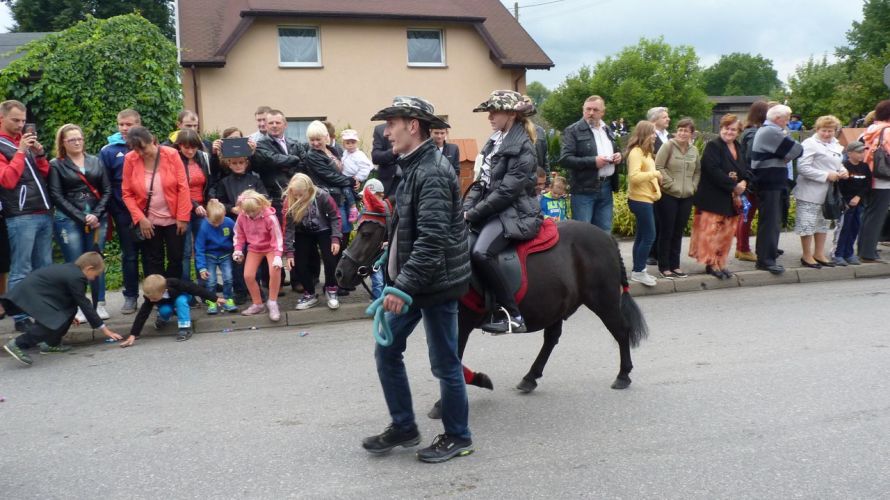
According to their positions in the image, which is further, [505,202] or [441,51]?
[441,51]

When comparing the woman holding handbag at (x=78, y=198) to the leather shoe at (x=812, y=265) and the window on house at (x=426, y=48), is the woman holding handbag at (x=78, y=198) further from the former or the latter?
the window on house at (x=426, y=48)

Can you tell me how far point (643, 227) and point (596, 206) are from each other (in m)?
0.72

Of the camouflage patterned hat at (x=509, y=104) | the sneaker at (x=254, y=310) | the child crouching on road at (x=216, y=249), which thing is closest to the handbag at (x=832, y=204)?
the camouflage patterned hat at (x=509, y=104)

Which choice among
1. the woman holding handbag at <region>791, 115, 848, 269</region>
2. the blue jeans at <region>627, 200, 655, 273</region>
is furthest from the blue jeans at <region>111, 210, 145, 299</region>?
the woman holding handbag at <region>791, 115, 848, 269</region>

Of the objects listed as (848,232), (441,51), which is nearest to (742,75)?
(441,51)

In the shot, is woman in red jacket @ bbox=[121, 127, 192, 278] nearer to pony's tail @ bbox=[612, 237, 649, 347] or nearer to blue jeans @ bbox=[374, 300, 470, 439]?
blue jeans @ bbox=[374, 300, 470, 439]

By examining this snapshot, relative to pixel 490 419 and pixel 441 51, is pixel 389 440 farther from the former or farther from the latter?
pixel 441 51

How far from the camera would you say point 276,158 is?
8742 mm

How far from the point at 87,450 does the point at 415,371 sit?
2553mm

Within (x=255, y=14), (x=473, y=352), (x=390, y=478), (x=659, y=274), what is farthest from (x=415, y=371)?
(x=255, y=14)

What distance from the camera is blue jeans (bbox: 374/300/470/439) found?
437 centimetres

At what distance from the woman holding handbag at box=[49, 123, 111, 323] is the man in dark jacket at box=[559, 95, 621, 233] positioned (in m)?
5.47

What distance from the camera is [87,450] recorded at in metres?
4.71

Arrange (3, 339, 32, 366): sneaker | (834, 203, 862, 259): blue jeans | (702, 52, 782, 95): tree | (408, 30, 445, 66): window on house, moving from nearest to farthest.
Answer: (3, 339, 32, 366): sneaker → (834, 203, 862, 259): blue jeans → (408, 30, 445, 66): window on house → (702, 52, 782, 95): tree
